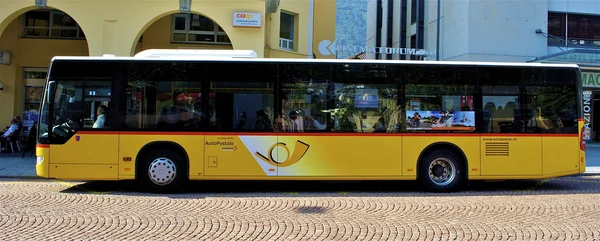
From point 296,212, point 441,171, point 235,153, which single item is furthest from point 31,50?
point 441,171

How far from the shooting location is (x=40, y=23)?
18.0 metres

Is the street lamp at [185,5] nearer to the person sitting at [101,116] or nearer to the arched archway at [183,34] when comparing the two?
the arched archway at [183,34]

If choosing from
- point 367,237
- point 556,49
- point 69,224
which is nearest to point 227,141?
point 69,224

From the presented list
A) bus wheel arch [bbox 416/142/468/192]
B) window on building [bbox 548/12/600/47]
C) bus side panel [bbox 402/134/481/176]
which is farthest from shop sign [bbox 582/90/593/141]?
bus wheel arch [bbox 416/142/468/192]

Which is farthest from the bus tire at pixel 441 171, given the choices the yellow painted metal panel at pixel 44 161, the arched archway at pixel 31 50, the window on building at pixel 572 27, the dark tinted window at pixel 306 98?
the window on building at pixel 572 27

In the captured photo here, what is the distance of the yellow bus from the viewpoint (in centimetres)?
865

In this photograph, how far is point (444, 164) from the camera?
9.17m

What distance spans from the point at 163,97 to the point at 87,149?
1713 mm

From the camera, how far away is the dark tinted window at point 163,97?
866 centimetres

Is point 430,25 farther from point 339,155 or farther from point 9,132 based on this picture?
point 9,132

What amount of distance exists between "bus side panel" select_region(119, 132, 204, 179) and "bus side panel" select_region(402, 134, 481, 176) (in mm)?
3936

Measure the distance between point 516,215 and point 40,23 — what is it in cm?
1814

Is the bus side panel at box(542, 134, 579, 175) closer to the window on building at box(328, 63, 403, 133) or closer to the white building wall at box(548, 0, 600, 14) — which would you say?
the window on building at box(328, 63, 403, 133)

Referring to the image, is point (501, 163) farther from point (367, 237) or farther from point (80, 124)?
point (80, 124)
